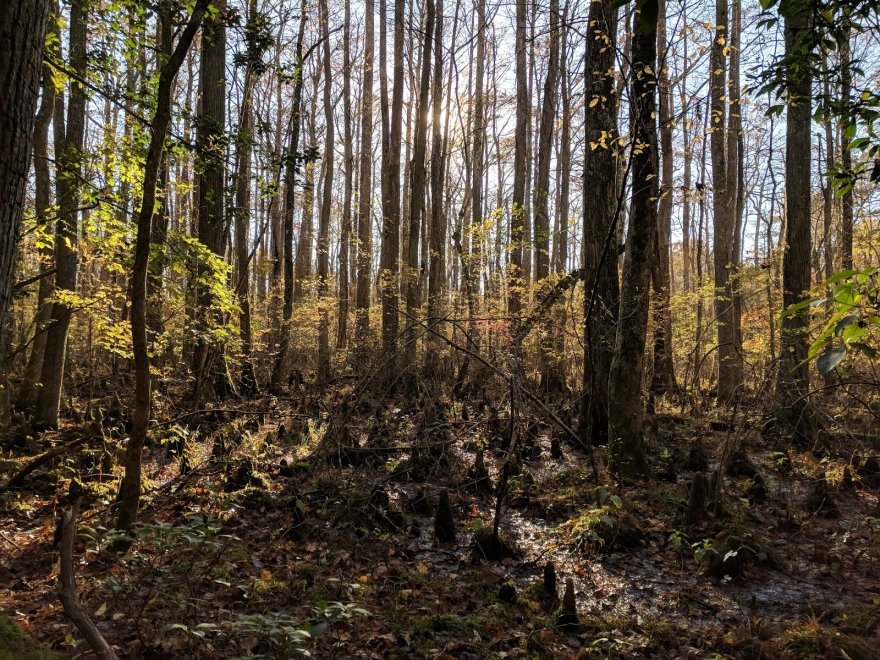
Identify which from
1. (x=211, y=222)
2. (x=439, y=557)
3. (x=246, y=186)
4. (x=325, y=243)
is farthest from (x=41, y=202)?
(x=325, y=243)

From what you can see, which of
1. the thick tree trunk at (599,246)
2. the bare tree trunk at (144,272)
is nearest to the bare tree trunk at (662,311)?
the thick tree trunk at (599,246)

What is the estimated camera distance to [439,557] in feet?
14.3

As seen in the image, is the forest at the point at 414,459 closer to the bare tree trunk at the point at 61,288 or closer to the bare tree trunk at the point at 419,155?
the bare tree trunk at the point at 61,288

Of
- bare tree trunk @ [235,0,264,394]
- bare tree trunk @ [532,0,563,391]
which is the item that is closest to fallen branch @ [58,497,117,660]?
bare tree trunk @ [235,0,264,394]

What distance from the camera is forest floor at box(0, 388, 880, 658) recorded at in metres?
2.84

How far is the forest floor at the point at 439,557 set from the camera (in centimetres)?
284

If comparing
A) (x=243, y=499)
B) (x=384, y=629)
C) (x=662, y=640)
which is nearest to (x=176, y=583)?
(x=384, y=629)

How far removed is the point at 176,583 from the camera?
331cm

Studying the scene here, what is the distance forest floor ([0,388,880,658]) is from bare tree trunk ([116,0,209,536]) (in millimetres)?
397

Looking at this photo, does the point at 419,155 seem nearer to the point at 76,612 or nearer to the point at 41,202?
the point at 41,202

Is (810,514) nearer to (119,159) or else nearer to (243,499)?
(243,499)

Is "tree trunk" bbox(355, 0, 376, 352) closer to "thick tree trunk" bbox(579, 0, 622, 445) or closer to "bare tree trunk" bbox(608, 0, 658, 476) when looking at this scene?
"thick tree trunk" bbox(579, 0, 622, 445)

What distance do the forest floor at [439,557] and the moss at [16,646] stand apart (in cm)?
42

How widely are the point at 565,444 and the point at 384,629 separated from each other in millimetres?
5055
